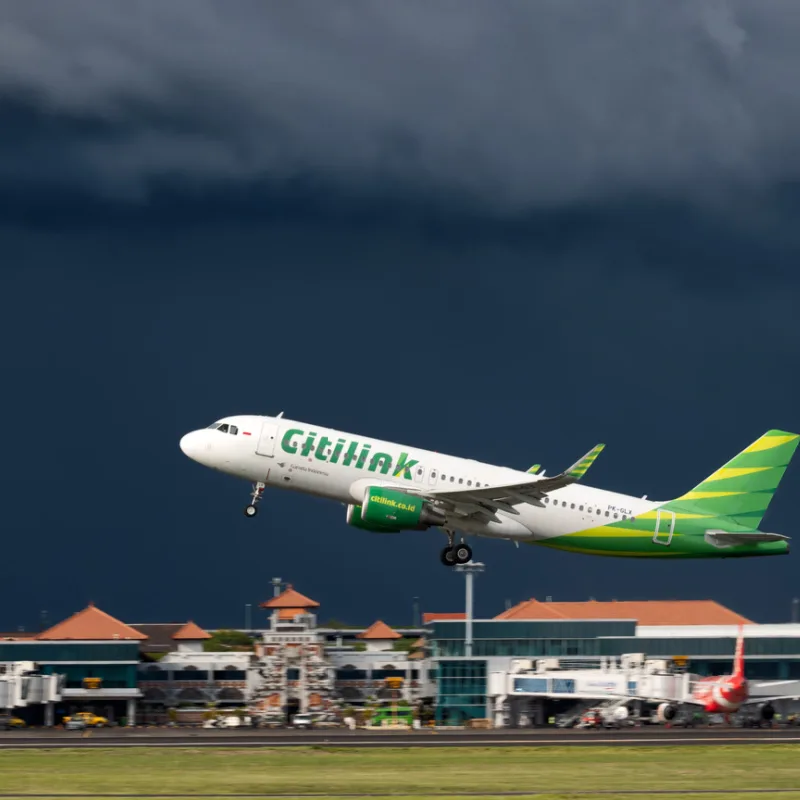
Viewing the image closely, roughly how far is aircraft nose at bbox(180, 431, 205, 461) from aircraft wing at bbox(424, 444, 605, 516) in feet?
37.8

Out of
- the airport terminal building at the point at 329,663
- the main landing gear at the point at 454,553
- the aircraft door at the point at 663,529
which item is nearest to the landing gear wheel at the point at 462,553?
the main landing gear at the point at 454,553

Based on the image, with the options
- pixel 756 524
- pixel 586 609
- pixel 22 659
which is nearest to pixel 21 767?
pixel 756 524

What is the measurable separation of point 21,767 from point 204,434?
58.9ft

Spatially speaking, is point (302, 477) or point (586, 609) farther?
point (586, 609)

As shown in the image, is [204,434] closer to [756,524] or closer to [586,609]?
[756,524]

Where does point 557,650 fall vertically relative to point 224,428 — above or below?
below

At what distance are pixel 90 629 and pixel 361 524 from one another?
77385 mm

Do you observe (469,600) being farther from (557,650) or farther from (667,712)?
(667,712)

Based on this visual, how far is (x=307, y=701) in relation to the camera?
121812 millimetres

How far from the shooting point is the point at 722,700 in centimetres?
9394

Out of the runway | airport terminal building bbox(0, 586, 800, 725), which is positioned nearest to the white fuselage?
the runway

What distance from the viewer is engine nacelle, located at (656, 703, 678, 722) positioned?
313 feet

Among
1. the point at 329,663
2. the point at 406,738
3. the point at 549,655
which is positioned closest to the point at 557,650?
the point at 549,655

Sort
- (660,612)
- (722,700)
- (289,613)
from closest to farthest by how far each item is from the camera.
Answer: (722,700)
(289,613)
(660,612)
